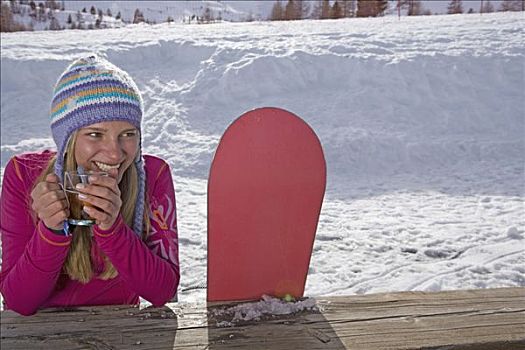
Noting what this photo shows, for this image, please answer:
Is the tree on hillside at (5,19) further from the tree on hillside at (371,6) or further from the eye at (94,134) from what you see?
the eye at (94,134)

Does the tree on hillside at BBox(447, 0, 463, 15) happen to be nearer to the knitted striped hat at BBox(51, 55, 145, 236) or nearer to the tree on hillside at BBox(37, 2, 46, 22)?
the knitted striped hat at BBox(51, 55, 145, 236)

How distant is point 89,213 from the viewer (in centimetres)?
113

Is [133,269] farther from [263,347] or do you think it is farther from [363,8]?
[363,8]

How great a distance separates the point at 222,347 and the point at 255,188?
48cm

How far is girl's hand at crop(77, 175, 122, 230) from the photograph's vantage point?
1.10 m

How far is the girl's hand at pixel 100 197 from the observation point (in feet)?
3.61

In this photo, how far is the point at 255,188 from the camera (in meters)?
1.47

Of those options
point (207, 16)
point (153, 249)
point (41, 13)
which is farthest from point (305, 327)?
point (41, 13)

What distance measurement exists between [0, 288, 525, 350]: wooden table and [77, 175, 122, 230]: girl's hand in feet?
0.87

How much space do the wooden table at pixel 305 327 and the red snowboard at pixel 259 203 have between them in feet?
0.54

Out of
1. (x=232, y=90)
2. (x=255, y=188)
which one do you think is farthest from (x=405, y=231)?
(x=232, y=90)

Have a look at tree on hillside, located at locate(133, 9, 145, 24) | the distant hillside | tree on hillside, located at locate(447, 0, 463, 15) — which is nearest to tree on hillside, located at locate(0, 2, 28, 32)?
the distant hillside

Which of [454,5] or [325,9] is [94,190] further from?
[325,9]

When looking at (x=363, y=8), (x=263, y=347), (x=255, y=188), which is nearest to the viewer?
(x=263, y=347)
